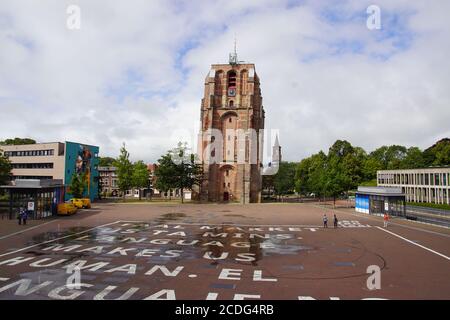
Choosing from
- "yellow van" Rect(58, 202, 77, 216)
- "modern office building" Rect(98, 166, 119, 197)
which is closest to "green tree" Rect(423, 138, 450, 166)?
"yellow van" Rect(58, 202, 77, 216)

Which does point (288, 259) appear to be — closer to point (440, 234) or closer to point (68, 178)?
point (440, 234)

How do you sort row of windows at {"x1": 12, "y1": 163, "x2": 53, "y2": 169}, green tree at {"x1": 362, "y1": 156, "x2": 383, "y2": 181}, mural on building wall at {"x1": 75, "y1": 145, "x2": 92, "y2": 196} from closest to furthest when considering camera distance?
row of windows at {"x1": 12, "y1": 163, "x2": 53, "y2": 169}
mural on building wall at {"x1": 75, "y1": 145, "x2": 92, "y2": 196}
green tree at {"x1": 362, "y1": 156, "x2": 383, "y2": 181}

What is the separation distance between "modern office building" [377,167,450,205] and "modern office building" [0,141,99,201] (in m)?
68.5

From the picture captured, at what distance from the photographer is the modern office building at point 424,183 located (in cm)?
6308

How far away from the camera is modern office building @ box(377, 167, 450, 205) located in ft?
207

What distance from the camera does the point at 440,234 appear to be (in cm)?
2828

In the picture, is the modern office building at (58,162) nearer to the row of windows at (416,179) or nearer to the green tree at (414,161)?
the row of windows at (416,179)

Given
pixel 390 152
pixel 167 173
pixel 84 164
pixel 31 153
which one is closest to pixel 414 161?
pixel 390 152

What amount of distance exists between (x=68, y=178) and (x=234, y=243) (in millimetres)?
52407

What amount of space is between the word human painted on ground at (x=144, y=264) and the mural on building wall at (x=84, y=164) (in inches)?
1690

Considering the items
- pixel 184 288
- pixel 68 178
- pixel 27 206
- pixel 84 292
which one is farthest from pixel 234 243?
pixel 68 178

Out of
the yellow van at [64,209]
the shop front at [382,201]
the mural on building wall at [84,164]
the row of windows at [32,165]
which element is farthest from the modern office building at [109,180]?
the shop front at [382,201]

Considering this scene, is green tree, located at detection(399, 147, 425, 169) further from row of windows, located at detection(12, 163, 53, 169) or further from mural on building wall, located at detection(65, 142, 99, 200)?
row of windows, located at detection(12, 163, 53, 169)
